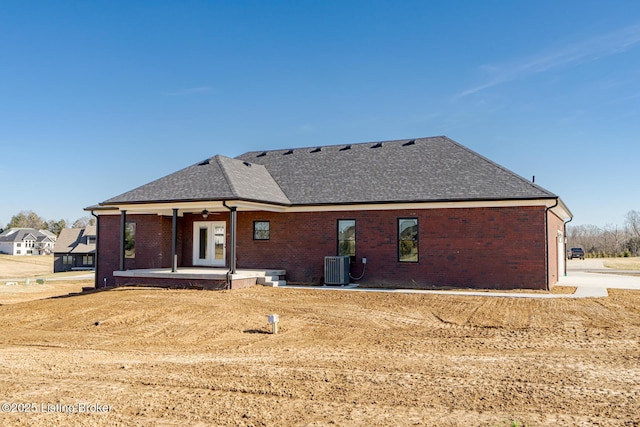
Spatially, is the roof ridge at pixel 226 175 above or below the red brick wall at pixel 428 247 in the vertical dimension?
above

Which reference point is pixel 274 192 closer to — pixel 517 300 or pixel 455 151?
pixel 455 151

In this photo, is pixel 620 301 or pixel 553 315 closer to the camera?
pixel 553 315

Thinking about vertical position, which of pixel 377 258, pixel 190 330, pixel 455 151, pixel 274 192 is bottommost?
pixel 190 330

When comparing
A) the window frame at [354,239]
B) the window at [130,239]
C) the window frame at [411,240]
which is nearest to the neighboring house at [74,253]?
the window at [130,239]

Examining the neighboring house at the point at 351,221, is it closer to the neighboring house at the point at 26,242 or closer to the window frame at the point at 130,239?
the window frame at the point at 130,239

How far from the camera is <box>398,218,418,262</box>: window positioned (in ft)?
60.0

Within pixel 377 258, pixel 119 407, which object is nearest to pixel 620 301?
pixel 377 258

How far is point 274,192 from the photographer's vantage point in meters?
20.5

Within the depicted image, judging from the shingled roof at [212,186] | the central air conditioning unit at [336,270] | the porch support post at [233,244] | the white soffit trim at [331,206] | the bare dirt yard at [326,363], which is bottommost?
the bare dirt yard at [326,363]

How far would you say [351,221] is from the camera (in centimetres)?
1928

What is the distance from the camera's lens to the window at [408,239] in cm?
1830

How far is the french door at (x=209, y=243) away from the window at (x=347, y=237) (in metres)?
5.28

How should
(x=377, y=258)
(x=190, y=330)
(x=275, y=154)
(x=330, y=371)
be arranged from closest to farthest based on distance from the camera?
(x=330, y=371) < (x=190, y=330) < (x=377, y=258) < (x=275, y=154)

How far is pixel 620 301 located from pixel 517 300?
9.94ft
